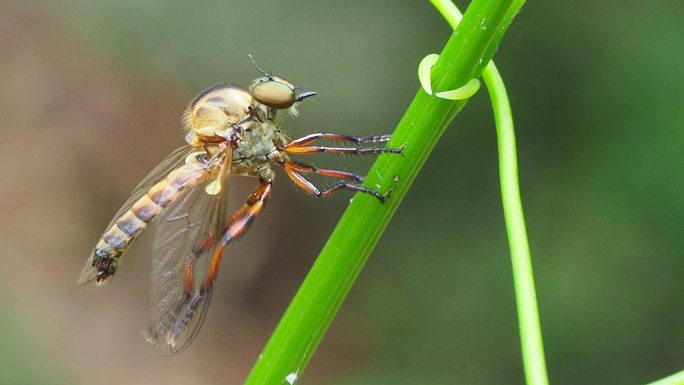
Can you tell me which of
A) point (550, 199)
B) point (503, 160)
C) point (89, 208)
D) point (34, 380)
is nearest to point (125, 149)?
point (89, 208)

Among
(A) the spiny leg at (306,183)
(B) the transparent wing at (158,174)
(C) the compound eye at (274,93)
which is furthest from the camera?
(B) the transparent wing at (158,174)

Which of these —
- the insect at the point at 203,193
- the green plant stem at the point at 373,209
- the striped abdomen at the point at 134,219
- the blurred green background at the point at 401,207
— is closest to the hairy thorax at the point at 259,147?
the insect at the point at 203,193

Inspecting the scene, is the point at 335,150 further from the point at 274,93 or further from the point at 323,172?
the point at 274,93

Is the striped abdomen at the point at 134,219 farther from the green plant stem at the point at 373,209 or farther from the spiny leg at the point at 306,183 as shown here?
the green plant stem at the point at 373,209

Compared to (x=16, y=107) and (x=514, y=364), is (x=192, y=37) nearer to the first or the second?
(x=16, y=107)

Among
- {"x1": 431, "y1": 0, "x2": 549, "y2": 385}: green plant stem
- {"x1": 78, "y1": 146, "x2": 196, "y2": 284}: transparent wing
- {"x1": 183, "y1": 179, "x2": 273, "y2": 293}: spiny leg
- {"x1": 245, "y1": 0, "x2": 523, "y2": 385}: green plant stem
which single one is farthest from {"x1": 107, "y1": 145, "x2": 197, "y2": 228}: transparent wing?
{"x1": 431, "y1": 0, "x2": 549, "y2": 385}: green plant stem

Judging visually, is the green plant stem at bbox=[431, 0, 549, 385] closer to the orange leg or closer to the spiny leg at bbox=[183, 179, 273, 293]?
the orange leg
